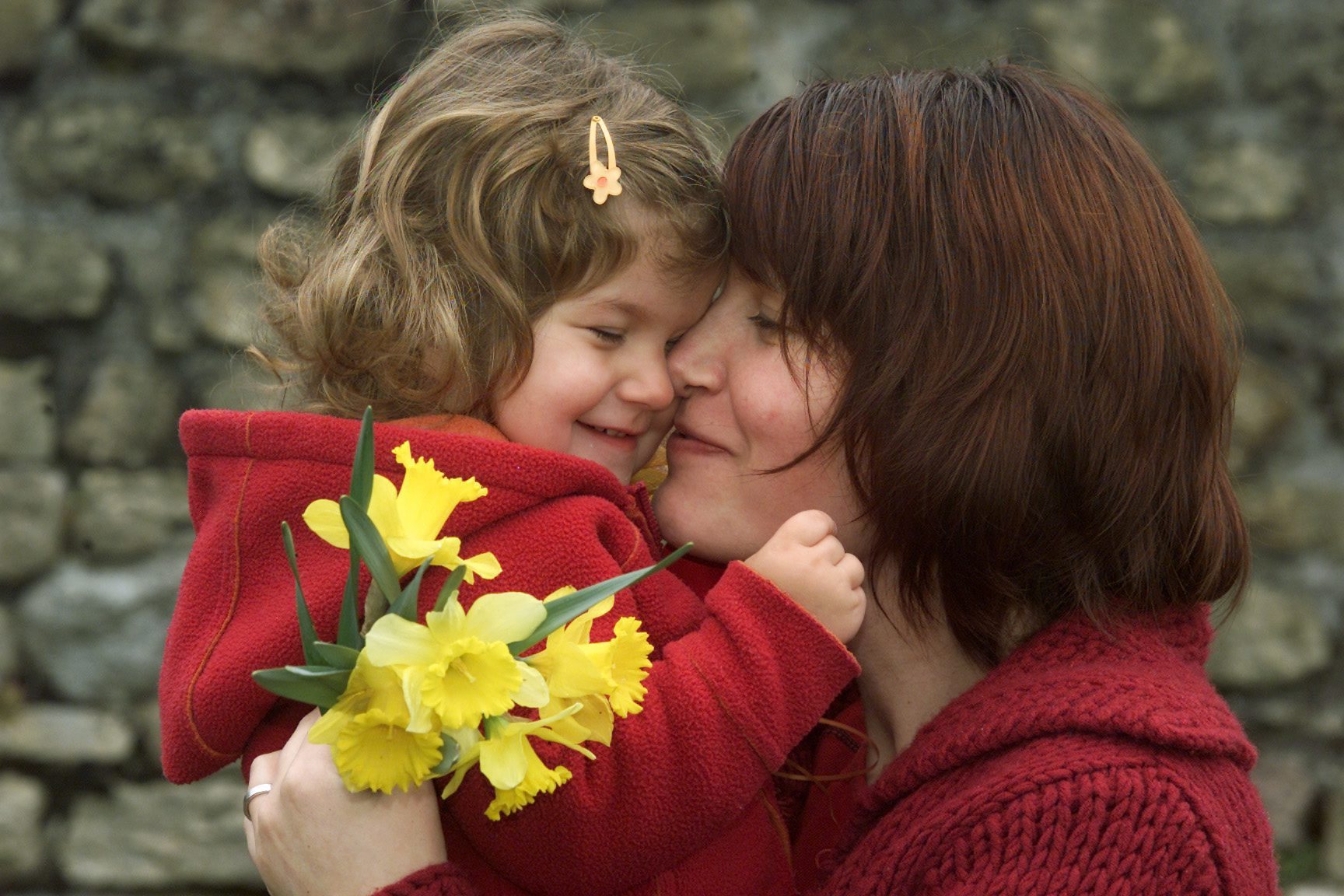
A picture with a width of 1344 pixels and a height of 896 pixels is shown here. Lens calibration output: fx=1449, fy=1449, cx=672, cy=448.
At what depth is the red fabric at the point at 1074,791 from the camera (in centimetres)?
153

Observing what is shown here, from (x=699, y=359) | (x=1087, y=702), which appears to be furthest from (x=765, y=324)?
(x=1087, y=702)

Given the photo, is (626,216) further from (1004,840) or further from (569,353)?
(1004,840)

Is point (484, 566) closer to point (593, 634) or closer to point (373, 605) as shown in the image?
point (373, 605)

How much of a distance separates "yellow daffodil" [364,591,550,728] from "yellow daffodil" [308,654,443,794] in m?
0.04

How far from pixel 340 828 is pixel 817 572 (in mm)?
622

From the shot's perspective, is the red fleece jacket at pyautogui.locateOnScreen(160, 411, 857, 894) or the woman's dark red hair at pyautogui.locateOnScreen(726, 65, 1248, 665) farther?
the woman's dark red hair at pyautogui.locateOnScreen(726, 65, 1248, 665)

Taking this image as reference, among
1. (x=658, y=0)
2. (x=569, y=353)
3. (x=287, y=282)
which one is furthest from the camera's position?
(x=658, y=0)

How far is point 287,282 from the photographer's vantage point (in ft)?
7.07

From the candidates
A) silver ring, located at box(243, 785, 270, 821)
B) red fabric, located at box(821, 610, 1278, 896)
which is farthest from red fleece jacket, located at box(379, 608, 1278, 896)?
silver ring, located at box(243, 785, 270, 821)

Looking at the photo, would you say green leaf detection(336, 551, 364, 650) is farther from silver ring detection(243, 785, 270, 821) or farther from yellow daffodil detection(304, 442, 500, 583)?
silver ring detection(243, 785, 270, 821)

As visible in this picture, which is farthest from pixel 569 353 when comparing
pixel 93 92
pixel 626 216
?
pixel 93 92

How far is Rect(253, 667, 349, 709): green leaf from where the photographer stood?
125 centimetres

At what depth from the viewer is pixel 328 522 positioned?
1355 mm

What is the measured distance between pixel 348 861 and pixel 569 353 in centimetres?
71
